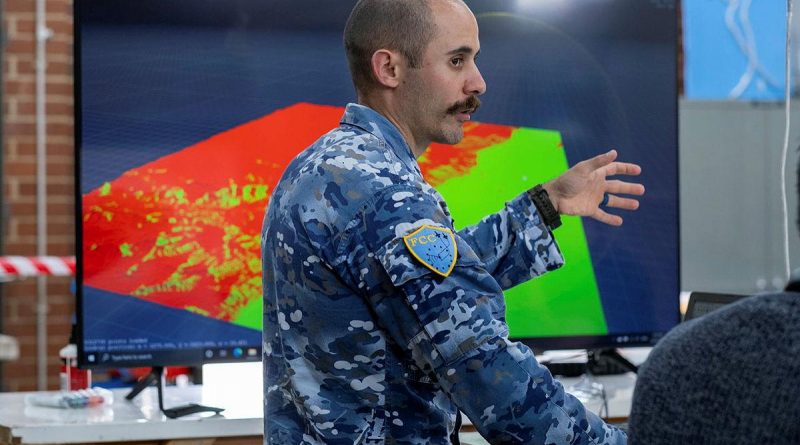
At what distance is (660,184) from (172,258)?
4.01ft

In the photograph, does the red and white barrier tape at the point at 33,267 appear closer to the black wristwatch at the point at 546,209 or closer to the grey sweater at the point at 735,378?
the black wristwatch at the point at 546,209

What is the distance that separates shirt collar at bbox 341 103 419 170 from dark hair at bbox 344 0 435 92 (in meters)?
0.07

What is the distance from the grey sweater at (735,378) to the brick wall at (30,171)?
370cm

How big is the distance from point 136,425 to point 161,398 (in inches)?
4.8

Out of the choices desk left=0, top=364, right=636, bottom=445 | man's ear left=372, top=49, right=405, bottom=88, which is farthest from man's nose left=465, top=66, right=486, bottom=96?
desk left=0, top=364, right=636, bottom=445

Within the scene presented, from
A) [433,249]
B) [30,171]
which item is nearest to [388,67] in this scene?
[433,249]

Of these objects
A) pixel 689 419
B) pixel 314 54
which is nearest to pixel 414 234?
pixel 689 419

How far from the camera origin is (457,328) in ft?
4.25

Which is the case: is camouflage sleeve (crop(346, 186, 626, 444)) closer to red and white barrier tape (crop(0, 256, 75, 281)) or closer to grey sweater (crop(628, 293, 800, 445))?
grey sweater (crop(628, 293, 800, 445))

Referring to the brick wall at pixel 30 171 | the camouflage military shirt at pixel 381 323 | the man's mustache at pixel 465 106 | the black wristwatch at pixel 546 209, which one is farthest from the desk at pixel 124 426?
the brick wall at pixel 30 171

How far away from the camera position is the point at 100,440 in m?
2.02

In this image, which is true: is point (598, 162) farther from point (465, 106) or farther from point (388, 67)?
point (388, 67)

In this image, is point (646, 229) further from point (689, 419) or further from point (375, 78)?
point (689, 419)

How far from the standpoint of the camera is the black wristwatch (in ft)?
5.92
